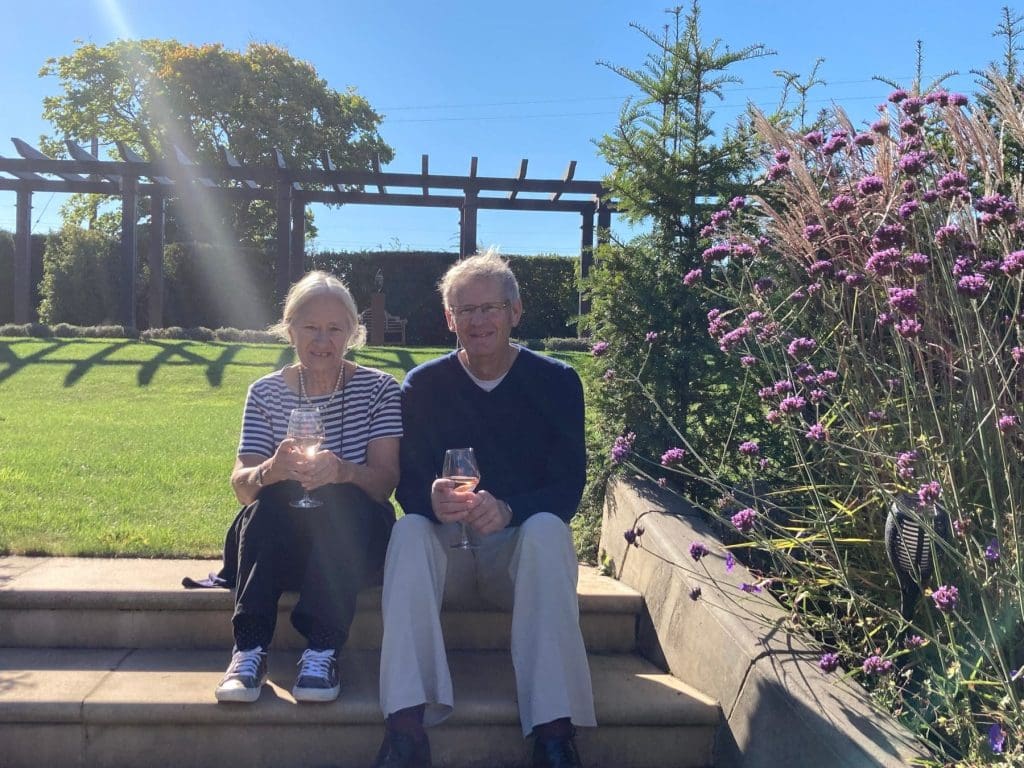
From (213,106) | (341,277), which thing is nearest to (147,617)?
(341,277)

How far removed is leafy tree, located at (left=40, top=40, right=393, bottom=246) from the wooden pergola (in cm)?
1455

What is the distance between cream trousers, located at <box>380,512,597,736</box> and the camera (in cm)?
238

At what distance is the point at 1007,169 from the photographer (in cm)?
317

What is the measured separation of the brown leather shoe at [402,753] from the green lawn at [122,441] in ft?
4.88

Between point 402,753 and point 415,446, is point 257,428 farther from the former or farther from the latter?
point 402,753

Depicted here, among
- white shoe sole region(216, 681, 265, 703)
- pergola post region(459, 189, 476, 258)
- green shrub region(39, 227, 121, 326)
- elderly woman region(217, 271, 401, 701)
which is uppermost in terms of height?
pergola post region(459, 189, 476, 258)

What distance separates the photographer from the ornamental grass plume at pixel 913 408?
6.73 ft

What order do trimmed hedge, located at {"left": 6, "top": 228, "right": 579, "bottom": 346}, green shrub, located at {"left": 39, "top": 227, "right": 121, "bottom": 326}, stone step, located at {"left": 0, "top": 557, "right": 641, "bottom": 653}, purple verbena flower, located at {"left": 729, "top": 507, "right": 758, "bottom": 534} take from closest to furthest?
purple verbena flower, located at {"left": 729, "top": 507, "right": 758, "bottom": 534}
stone step, located at {"left": 0, "top": 557, "right": 641, "bottom": 653}
green shrub, located at {"left": 39, "top": 227, "right": 121, "bottom": 326}
trimmed hedge, located at {"left": 6, "top": 228, "right": 579, "bottom": 346}

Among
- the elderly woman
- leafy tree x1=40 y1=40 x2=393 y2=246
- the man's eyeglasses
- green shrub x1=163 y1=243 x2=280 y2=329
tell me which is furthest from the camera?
leafy tree x1=40 y1=40 x2=393 y2=246

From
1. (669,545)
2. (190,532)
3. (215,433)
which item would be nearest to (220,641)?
(190,532)

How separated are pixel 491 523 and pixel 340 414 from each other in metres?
0.73

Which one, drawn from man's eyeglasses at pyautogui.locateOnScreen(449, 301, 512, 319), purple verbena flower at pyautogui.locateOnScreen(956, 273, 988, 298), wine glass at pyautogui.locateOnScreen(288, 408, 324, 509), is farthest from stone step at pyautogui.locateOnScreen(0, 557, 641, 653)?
purple verbena flower at pyautogui.locateOnScreen(956, 273, 988, 298)

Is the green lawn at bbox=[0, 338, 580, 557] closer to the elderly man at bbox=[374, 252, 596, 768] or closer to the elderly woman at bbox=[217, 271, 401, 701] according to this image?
the elderly woman at bbox=[217, 271, 401, 701]

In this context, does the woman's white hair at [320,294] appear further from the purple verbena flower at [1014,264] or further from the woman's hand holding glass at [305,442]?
the purple verbena flower at [1014,264]
